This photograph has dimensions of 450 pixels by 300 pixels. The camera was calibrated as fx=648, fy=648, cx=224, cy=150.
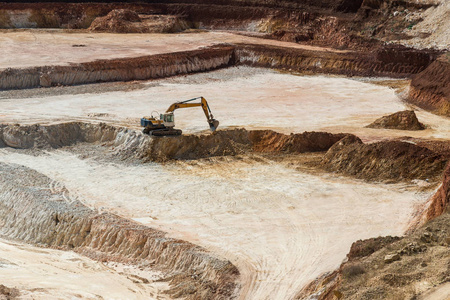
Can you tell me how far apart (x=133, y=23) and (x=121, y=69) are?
14249mm

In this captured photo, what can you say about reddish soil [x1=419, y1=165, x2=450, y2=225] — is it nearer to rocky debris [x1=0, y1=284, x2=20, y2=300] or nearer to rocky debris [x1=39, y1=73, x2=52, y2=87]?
rocky debris [x1=0, y1=284, x2=20, y2=300]

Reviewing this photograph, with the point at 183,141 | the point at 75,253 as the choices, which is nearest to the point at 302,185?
the point at 183,141

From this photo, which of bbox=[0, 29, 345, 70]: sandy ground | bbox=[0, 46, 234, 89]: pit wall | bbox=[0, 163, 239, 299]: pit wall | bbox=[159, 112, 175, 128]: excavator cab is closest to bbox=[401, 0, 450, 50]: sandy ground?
bbox=[0, 29, 345, 70]: sandy ground

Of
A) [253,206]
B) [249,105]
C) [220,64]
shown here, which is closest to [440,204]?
[253,206]

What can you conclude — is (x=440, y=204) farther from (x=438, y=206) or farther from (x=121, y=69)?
(x=121, y=69)

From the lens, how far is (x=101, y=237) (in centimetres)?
1845

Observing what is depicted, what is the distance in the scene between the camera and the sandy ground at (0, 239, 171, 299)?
14.6 meters

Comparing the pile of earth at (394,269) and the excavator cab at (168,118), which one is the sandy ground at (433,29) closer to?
the excavator cab at (168,118)

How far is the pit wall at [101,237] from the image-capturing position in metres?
15.7

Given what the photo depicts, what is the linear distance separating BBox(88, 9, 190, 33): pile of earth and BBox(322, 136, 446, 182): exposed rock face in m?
30.6

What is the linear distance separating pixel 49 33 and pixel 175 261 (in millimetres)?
36501

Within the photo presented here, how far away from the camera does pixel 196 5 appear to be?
57719 mm

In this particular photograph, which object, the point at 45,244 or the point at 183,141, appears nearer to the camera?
the point at 45,244

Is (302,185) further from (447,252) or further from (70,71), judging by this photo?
(70,71)
